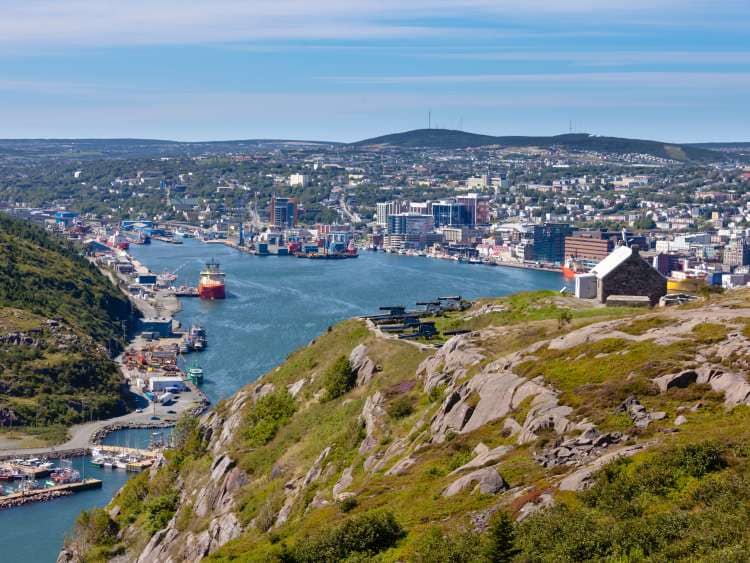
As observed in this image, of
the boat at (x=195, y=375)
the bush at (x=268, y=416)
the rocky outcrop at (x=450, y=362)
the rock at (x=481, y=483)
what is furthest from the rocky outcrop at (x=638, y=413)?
the boat at (x=195, y=375)

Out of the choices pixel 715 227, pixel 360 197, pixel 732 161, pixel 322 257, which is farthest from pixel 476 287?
pixel 732 161

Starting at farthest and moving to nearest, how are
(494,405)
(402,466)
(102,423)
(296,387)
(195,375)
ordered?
(195,375) < (102,423) < (296,387) < (494,405) < (402,466)

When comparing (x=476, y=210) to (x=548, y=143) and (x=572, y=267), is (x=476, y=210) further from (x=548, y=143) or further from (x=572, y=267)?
(x=548, y=143)

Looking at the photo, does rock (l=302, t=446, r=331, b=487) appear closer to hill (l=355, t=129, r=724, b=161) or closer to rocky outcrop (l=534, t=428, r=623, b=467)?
rocky outcrop (l=534, t=428, r=623, b=467)

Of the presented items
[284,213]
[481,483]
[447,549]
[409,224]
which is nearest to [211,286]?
[409,224]

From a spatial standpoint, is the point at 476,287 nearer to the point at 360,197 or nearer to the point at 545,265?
the point at 545,265

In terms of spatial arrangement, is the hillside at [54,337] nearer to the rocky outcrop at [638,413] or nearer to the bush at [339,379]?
the bush at [339,379]
